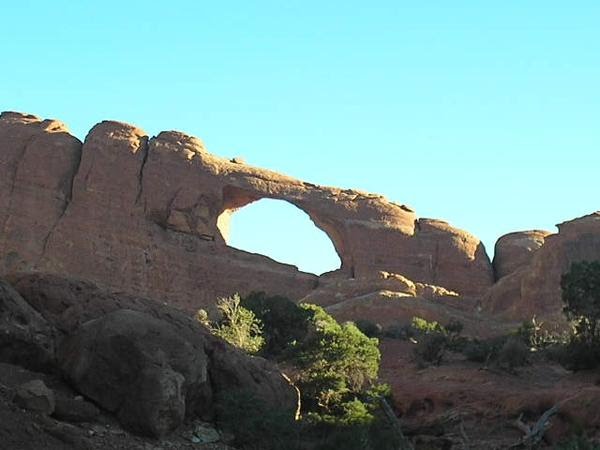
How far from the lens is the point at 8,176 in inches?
2069

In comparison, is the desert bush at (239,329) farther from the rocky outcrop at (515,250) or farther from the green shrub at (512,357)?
the rocky outcrop at (515,250)

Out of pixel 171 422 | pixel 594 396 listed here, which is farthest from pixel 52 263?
pixel 171 422

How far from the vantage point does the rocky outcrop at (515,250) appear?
56094 mm

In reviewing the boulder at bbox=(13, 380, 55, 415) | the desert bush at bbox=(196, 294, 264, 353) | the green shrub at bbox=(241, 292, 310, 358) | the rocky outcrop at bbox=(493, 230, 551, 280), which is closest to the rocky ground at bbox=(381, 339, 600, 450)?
the green shrub at bbox=(241, 292, 310, 358)

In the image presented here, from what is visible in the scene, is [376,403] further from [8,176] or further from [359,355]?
[8,176]

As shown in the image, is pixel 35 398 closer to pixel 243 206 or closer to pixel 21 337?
pixel 21 337

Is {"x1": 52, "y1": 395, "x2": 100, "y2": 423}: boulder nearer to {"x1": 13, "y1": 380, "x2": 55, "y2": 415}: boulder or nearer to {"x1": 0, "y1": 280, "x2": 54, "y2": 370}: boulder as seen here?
Answer: {"x1": 13, "y1": 380, "x2": 55, "y2": 415}: boulder

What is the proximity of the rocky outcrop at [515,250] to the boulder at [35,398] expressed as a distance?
47252 millimetres

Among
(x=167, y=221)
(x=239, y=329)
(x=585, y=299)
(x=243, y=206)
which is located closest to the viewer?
(x=239, y=329)

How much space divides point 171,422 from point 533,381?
17775 millimetres

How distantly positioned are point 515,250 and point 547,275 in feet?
31.6

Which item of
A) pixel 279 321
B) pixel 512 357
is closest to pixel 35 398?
pixel 512 357

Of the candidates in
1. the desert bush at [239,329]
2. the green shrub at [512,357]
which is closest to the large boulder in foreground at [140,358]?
the desert bush at [239,329]

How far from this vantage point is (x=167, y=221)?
2066 inches
